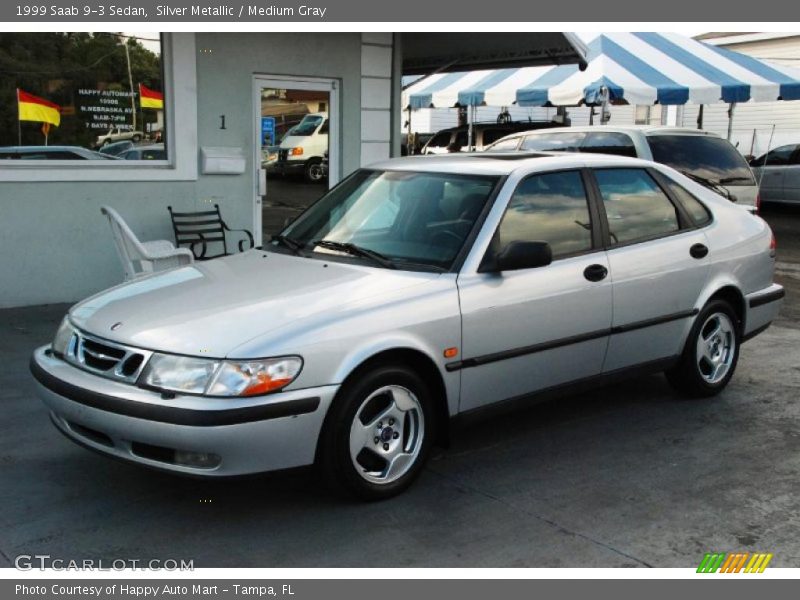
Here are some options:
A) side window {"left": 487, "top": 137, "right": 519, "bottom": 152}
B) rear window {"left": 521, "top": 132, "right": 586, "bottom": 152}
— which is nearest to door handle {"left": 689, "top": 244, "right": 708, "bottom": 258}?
rear window {"left": 521, "top": 132, "right": 586, "bottom": 152}

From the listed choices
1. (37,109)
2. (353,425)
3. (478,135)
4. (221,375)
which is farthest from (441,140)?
(221,375)

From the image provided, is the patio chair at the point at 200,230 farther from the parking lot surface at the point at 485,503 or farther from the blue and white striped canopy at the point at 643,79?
the blue and white striped canopy at the point at 643,79

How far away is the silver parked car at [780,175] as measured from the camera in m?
19.5

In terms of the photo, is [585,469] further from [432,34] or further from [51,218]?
[432,34]

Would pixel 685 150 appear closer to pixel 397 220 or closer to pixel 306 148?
→ pixel 306 148

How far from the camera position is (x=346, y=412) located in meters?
4.05

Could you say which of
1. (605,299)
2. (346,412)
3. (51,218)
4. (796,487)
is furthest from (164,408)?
(51,218)

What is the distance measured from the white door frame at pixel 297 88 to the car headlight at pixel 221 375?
19.6ft

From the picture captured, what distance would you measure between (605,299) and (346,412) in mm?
1874

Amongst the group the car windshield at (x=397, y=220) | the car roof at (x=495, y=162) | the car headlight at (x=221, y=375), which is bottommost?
the car headlight at (x=221, y=375)

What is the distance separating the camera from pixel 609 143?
1082cm

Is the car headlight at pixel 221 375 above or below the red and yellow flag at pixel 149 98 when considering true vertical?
below

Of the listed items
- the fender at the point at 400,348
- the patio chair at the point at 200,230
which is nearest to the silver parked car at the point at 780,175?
the patio chair at the point at 200,230

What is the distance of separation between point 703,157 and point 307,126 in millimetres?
4684
